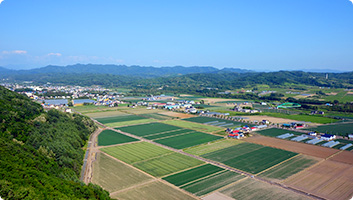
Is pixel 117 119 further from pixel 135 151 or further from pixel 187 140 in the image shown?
pixel 135 151

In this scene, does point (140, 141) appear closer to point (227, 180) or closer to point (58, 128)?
point (58, 128)

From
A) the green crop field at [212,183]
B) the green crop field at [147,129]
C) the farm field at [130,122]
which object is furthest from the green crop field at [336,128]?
the farm field at [130,122]

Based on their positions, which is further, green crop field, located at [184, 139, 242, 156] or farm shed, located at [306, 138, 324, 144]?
farm shed, located at [306, 138, 324, 144]

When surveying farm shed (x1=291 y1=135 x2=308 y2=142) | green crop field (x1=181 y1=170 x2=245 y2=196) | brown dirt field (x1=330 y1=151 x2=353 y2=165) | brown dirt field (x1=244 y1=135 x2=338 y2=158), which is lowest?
green crop field (x1=181 y1=170 x2=245 y2=196)

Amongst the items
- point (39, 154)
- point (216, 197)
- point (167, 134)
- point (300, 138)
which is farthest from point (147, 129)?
point (216, 197)

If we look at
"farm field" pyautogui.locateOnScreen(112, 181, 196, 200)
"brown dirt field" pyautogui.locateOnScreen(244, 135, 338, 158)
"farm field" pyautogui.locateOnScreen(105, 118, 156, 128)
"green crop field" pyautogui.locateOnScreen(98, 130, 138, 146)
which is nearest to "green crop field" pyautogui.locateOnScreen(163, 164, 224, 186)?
"farm field" pyautogui.locateOnScreen(112, 181, 196, 200)

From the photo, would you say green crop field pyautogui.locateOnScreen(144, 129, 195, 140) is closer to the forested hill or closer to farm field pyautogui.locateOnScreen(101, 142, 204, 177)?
farm field pyautogui.locateOnScreen(101, 142, 204, 177)
